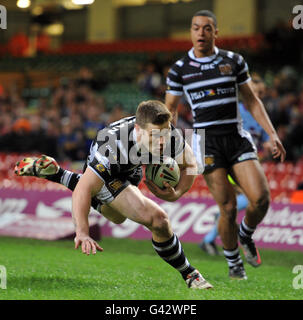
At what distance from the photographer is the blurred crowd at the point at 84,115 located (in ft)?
46.6

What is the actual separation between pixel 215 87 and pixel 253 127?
93.5 inches

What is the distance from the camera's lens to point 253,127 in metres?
9.24

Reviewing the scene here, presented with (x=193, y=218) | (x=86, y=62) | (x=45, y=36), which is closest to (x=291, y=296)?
(x=193, y=218)

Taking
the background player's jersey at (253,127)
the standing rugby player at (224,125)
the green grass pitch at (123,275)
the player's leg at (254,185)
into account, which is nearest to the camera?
the green grass pitch at (123,275)

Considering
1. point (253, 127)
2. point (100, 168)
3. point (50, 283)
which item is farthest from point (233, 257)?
point (253, 127)


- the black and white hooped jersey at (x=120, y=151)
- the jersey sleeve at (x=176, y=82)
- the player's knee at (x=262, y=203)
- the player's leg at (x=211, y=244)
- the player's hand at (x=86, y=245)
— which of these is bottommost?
the player's leg at (x=211, y=244)

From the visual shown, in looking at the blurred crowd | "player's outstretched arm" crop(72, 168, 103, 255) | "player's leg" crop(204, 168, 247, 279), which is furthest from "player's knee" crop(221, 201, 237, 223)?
the blurred crowd

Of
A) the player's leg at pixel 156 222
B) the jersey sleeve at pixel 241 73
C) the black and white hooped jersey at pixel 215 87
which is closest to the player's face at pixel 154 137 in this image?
the player's leg at pixel 156 222

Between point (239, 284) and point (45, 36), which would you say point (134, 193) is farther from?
point (45, 36)

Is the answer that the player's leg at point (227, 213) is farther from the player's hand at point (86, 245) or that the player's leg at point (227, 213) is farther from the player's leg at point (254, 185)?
the player's hand at point (86, 245)

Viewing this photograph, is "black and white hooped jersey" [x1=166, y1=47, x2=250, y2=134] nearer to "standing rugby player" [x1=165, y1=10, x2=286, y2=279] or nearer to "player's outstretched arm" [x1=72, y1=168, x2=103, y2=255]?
"standing rugby player" [x1=165, y1=10, x2=286, y2=279]

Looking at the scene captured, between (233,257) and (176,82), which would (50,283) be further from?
(176,82)

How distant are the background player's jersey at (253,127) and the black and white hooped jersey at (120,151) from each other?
351 centimetres
